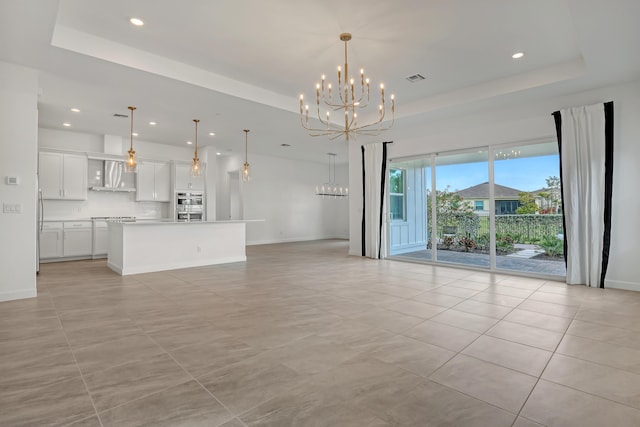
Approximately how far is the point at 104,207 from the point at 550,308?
9.28 m

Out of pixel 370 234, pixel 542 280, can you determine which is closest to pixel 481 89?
pixel 542 280

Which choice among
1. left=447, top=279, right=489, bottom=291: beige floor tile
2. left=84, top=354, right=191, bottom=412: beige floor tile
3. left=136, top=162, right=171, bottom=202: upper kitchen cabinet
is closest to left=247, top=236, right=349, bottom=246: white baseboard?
left=136, top=162, right=171, bottom=202: upper kitchen cabinet

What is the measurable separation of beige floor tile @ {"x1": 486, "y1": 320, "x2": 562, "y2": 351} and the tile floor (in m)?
0.02

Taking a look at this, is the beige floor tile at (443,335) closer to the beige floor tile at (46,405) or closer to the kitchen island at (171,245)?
the beige floor tile at (46,405)

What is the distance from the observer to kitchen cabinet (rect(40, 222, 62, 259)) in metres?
6.98

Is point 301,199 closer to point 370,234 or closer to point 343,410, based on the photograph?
point 370,234

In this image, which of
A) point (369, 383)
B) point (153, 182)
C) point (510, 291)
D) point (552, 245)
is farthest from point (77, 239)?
point (552, 245)

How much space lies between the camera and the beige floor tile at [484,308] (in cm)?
347

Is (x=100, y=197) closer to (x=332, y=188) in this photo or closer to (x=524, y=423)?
(x=332, y=188)

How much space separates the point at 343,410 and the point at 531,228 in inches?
203

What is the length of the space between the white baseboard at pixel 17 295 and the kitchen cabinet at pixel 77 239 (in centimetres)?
361

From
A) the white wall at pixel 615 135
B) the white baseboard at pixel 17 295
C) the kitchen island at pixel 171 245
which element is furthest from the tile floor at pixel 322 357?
the kitchen island at pixel 171 245

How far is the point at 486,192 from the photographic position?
6.05m

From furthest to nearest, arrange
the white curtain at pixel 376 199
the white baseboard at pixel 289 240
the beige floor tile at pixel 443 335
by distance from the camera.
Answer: the white baseboard at pixel 289 240
the white curtain at pixel 376 199
the beige floor tile at pixel 443 335
